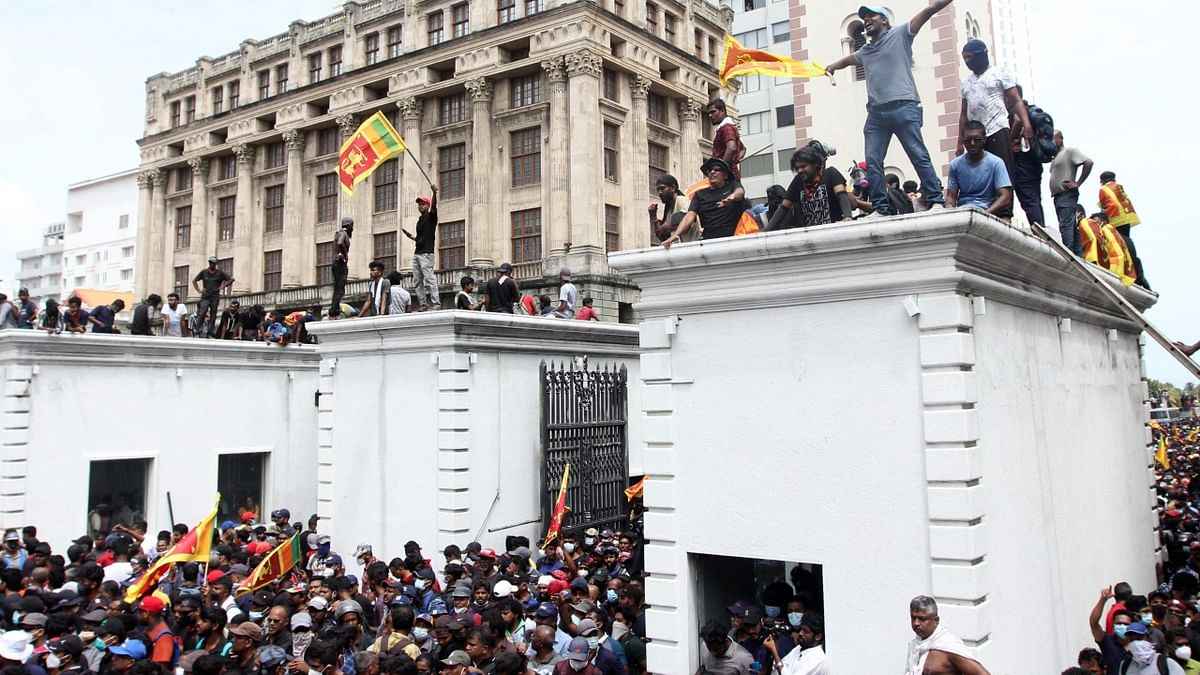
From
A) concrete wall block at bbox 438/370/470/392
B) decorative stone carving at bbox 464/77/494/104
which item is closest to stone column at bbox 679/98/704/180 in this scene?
decorative stone carving at bbox 464/77/494/104

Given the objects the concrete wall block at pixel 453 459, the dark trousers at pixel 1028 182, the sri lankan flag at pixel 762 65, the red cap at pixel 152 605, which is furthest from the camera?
the concrete wall block at pixel 453 459

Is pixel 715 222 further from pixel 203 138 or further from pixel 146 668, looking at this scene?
pixel 203 138

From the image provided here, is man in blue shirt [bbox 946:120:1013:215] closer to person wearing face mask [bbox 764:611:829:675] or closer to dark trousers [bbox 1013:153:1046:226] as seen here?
dark trousers [bbox 1013:153:1046:226]

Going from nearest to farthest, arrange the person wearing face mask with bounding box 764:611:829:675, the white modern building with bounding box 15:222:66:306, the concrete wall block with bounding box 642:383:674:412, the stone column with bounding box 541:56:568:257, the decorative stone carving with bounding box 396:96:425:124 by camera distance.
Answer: the person wearing face mask with bounding box 764:611:829:675 → the concrete wall block with bounding box 642:383:674:412 → the stone column with bounding box 541:56:568:257 → the decorative stone carving with bounding box 396:96:425:124 → the white modern building with bounding box 15:222:66:306

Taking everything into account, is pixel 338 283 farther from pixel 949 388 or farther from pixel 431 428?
pixel 949 388

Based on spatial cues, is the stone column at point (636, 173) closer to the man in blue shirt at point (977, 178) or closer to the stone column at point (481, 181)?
the stone column at point (481, 181)

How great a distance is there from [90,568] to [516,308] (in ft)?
29.9

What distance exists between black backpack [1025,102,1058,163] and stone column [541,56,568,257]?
1287 inches

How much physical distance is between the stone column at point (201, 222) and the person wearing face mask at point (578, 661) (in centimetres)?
5478

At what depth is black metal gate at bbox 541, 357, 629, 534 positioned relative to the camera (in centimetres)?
1541

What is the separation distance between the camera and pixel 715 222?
9.12 meters

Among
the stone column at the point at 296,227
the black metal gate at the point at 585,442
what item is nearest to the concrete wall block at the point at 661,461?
the black metal gate at the point at 585,442

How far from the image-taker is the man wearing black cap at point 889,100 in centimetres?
834

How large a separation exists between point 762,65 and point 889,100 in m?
2.05
